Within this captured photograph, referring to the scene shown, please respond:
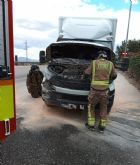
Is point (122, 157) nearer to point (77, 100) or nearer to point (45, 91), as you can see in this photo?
point (77, 100)

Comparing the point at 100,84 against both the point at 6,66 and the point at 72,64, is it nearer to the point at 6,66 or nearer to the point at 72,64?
the point at 72,64

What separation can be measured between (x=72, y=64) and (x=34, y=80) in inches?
92.3

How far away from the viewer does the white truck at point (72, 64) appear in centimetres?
841

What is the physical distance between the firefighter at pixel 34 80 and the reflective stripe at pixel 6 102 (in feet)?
22.9

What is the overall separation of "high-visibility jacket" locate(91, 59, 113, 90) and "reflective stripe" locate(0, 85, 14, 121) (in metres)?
4.14

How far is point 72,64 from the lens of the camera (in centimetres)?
893

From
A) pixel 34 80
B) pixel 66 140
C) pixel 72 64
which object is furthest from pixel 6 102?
pixel 34 80

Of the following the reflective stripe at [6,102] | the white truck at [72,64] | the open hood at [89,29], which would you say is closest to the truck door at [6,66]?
the reflective stripe at [6,102]

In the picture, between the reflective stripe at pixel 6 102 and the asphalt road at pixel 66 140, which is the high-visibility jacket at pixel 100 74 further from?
the reflective stripe at pixel 6 102

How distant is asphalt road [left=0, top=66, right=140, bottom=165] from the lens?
5.83 m

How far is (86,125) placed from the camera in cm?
800

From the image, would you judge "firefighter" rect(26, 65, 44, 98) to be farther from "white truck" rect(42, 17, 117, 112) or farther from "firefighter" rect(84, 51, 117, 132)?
"firefighter" rect(84, 51, 117, 132)

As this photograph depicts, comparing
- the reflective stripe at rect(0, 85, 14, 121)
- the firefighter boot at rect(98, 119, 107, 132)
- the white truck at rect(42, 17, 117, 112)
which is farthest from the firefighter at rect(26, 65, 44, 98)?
the reflective stripe at rect(0, 85, 14, 121)

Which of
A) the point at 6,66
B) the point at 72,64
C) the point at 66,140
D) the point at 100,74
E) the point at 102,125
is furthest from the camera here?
the point at 72,64
